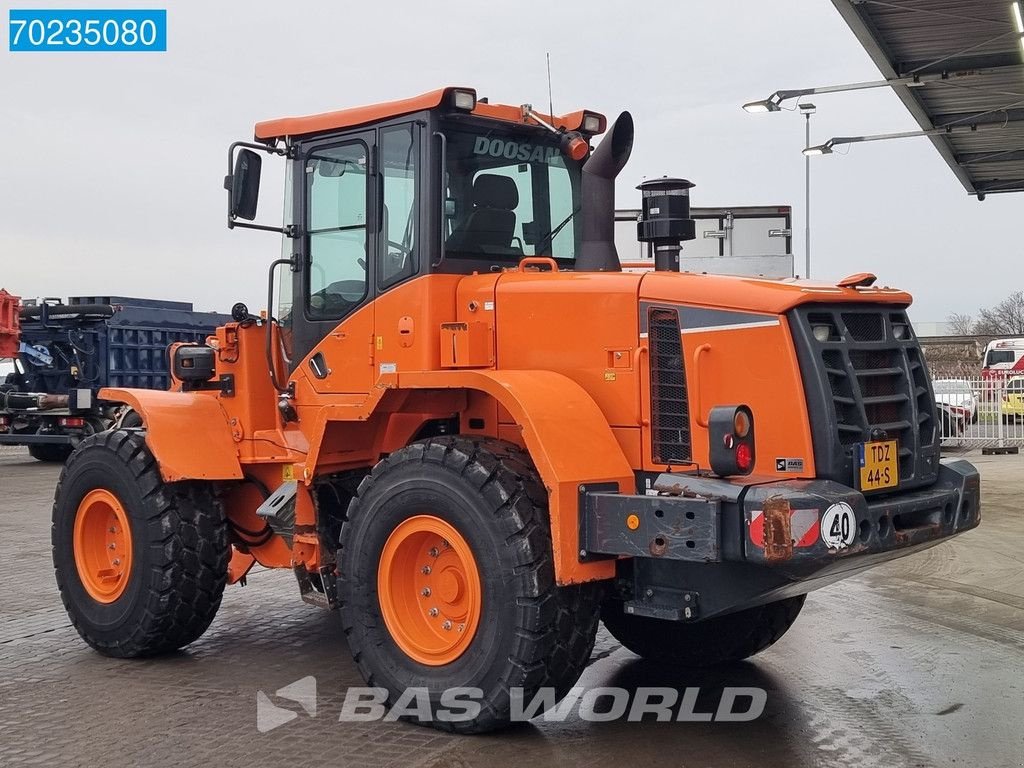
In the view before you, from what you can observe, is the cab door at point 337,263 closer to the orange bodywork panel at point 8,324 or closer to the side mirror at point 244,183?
the side mirror at point 244,183

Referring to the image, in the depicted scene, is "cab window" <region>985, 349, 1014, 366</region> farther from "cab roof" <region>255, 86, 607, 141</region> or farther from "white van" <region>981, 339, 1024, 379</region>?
"cab roof" <region>255, 86, 607, 141</region>

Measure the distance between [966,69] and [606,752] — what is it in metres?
10.7

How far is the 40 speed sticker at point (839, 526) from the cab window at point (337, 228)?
112 inches

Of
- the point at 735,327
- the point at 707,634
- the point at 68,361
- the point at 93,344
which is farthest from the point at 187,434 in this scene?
the point at 68,361

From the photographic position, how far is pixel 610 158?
6117mm

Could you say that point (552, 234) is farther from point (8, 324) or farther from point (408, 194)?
point (8, 324)

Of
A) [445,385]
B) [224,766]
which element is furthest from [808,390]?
[224,766]

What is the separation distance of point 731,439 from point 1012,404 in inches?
711

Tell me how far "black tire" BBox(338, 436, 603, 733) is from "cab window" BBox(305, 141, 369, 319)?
1.30 metres

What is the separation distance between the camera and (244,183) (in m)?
6.46

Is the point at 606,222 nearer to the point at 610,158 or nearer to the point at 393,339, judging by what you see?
the point at 610,158

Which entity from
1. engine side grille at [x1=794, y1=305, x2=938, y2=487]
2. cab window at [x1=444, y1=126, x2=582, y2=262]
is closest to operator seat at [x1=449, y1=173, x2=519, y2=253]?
cab window at [x1=444, y1=126, x2=582, y2=262]

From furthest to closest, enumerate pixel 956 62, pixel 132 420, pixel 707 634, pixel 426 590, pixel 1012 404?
pixel 1012 404
pixel 956 62
pixel 132 420
pixel 707 634
pixel 426 590

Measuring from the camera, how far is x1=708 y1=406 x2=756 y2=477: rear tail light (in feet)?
16.0
